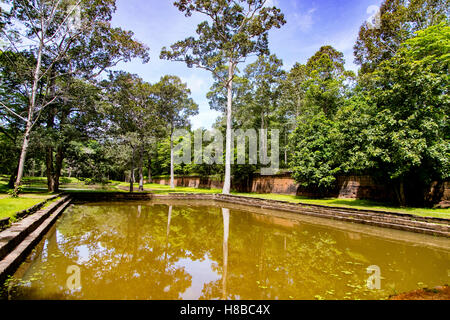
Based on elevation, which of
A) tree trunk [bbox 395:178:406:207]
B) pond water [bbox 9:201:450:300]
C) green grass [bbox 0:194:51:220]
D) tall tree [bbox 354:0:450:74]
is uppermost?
tall tree [bbox 354:0:450:74]

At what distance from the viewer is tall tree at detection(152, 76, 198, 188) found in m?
23.7

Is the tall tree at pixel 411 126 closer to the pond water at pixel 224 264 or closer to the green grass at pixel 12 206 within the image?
the pond water at pixel 224 264

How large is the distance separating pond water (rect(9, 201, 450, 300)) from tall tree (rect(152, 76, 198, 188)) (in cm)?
1818

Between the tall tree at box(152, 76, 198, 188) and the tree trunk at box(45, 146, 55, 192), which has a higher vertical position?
the tall tree at box(152, 76, 198, 188)

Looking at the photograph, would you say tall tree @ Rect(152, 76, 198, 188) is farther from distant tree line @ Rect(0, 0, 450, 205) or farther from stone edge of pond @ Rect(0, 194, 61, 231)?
stone edge of pond @ Rect(0, 194, 61, 231)

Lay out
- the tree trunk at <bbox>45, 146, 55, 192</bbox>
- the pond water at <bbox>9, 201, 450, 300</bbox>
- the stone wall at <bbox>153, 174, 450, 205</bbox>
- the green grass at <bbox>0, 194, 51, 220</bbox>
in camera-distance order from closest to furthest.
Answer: the pond water at <bbox>9, 201, 450, 300</bbox>, the green grass at <bbox>0, 194, 51, 220</bbox>, the stone wall at <bbox>153, 174, 450, 205</bbox>, the tree trunk at <bbox>45, 146, 55, 192</bbox>

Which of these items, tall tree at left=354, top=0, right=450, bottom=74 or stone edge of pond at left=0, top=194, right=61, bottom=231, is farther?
tall tree at left=354, top=0, right=450, bottom=74

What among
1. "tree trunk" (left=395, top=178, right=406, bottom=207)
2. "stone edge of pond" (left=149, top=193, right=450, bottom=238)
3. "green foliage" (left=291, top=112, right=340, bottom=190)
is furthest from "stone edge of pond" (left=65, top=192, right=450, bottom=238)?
"green foliage" (left=291, top=112, right=340, bottom=190)

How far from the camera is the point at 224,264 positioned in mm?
4227

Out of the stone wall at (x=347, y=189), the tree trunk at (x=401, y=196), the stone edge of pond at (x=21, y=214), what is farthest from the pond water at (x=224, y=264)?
the stone wall at (x=347, y=189)

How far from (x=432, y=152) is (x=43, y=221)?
45.1 feet

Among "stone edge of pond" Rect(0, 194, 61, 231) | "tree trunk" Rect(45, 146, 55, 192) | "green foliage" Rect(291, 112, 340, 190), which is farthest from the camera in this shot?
"tree trunk" Rect(45, 146, 55, 192)

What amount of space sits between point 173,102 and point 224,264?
23145 mm

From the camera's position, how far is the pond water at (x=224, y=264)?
10.2 ft
